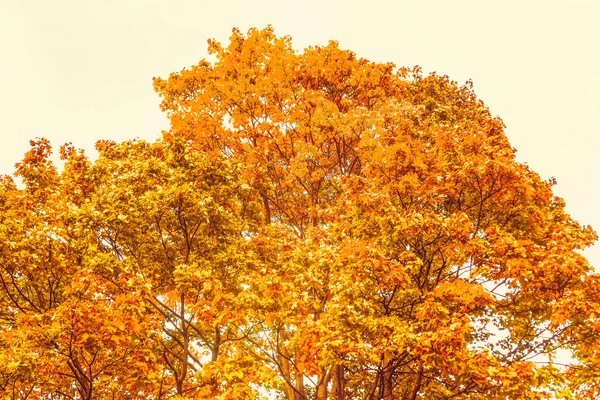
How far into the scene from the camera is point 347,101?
1722cm

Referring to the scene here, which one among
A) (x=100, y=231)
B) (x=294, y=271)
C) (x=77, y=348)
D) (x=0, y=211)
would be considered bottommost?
(x=77, y=348)

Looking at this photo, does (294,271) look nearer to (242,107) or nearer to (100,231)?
(100,231)

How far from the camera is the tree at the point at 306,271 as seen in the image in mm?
10648

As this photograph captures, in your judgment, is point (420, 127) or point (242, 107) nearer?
point (420, 127)

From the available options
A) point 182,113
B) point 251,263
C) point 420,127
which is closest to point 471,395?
point 251,263

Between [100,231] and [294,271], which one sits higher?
[100,231]

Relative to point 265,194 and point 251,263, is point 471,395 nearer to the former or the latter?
point 251,263

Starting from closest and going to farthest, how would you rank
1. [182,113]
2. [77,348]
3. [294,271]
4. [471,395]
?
[77,348]
[294,271]
[471,395]
[182,113]

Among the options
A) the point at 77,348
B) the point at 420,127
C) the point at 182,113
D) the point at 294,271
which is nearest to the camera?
the point at 77,348

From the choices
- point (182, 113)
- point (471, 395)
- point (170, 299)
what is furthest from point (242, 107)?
point (471, 395)

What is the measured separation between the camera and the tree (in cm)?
1065

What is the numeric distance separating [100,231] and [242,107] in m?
8.03

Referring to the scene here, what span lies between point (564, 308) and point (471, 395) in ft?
13.3

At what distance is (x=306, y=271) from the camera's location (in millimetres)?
12117
